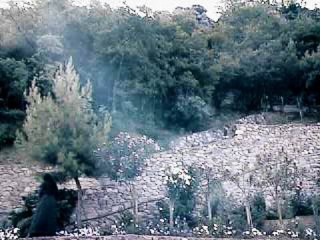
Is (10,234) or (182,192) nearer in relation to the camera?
(10,234)

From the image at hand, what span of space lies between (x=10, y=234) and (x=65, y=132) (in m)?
2.37

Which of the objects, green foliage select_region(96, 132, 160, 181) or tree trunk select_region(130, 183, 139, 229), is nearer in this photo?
tree trunk select_region(130, 183, 139, 229)

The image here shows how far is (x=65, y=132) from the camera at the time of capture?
12.2 metres

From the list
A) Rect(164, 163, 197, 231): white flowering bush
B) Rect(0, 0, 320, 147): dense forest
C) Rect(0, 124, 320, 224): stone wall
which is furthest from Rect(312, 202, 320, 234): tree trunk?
Rect(0, 0, 320, 147): dense forest

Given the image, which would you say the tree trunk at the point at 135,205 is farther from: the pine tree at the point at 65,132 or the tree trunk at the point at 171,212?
the pine tree at the point at 65,132

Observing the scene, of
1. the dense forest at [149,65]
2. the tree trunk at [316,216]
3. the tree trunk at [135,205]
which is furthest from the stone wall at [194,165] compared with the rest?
the dense forest at [149,65]

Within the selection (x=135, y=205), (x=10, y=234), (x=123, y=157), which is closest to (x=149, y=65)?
(x=123, y=157)

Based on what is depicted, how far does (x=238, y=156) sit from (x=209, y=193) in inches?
136

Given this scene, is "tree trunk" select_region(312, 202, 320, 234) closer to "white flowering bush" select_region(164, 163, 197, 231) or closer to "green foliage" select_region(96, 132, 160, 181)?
"white flowering bush" select_region(164, 163, 197, 231)

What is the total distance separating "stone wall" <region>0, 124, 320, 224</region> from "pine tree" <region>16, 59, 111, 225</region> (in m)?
1.40

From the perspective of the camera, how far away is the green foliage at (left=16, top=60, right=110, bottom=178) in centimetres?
1212

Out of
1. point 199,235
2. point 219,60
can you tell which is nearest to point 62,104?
point 199,235

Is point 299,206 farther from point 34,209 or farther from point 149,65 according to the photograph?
point 149,65

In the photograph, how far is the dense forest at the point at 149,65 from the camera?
18344 millimetres
